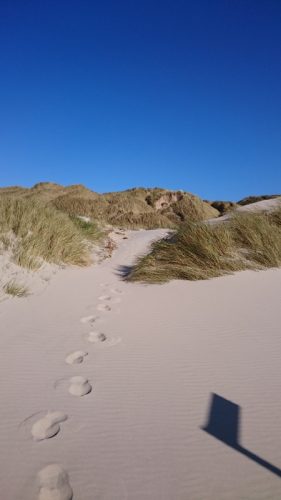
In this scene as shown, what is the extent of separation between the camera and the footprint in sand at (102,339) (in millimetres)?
2635

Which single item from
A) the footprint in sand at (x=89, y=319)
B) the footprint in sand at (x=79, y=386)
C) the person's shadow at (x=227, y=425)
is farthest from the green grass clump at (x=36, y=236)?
the person's shadow at (x=227, y=425)

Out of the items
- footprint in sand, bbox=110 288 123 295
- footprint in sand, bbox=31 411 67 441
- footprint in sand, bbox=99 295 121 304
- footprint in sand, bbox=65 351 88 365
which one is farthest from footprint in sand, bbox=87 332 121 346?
footprint in sand, bbox=110 288 123 295

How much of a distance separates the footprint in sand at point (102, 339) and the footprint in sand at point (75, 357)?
23cm

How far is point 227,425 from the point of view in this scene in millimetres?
1604

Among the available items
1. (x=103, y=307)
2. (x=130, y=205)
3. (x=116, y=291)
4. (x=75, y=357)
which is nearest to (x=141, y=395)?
(x=75, y=357)

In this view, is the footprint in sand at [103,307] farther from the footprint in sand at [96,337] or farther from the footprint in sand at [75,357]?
the footprint in sand at [75,357]

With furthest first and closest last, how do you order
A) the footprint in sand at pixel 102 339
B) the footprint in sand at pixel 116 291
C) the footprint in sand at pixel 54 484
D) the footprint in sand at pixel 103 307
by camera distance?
the footprint in sand at pixel 116 291
the footprint in sand at pixel 103 307
the footprint in sand at pixel 102 339
the footprint in sand at pixel 54 484

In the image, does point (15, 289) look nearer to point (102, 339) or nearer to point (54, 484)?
point (102, 339)

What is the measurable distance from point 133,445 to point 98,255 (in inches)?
231

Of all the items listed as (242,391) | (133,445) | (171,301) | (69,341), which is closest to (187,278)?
(171,301)

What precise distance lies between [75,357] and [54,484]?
1093 mm

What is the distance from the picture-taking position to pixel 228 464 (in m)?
1.36

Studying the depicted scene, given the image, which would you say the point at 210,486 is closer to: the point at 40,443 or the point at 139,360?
the point at 40,443

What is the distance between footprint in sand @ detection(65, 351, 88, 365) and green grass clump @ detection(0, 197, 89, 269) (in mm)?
2395
